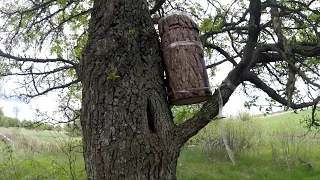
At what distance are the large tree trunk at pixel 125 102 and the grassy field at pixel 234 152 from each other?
14.7 ft

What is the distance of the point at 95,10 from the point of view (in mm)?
2605

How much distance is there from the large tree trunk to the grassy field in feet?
14.7

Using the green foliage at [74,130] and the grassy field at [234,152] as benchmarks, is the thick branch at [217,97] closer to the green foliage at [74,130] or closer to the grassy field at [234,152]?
the green foliage at [74,130]

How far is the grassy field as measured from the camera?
23.7 ft

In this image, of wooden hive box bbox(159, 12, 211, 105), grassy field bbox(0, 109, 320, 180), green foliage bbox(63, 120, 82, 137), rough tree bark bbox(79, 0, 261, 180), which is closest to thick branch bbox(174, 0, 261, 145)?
rough tree bark bbox(79, 0, 261, 180)

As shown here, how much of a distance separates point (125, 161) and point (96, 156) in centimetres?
21

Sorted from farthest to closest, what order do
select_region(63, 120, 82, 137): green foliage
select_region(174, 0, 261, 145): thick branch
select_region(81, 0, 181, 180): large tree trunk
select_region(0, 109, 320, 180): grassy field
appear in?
select_region(0, 109, 320, 180): grassy field
select_region(63, 120, 82, 137): green foliage
select_region(174, 0, 261, 145): thick branch
select_region(81, 0, 181, 180): large tree trunk

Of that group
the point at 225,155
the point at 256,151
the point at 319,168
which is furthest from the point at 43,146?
the point at 319,168

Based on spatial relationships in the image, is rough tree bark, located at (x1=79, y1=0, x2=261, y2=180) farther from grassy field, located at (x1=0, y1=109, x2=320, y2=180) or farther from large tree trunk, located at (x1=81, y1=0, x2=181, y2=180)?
grassy field, located at (x1=0, y1=109, x2=320, y2=180)

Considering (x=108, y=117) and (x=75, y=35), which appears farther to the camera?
(x=75, y=35)

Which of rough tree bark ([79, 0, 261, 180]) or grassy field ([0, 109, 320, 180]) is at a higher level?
rough tree bark ([79, 0, 261, 180])

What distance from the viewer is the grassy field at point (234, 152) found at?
721 cm

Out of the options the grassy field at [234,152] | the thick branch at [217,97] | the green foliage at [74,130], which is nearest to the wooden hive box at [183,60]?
the thick branch at [217,97]

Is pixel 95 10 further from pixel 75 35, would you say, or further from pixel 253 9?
pixel 75 35
